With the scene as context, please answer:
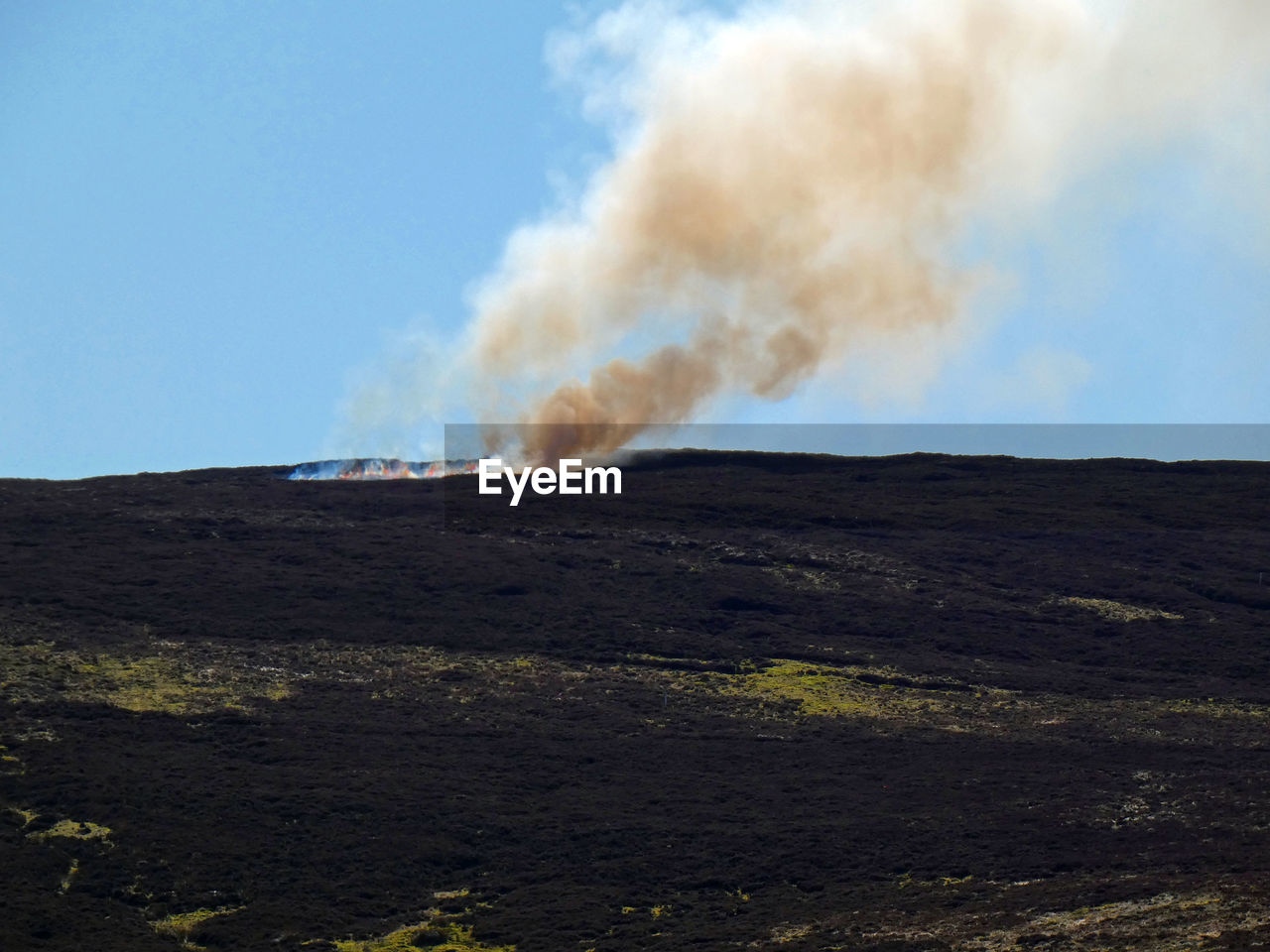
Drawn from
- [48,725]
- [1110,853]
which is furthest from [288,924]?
[1110,853]

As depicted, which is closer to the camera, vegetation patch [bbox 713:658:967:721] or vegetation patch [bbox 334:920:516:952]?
vegetation patch [bbox 334:920:516:952]

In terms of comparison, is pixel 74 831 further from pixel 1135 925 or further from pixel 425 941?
pixel 1135 925

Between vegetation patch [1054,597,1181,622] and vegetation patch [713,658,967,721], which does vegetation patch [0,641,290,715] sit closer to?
vegetation patch [713,658,967,721]

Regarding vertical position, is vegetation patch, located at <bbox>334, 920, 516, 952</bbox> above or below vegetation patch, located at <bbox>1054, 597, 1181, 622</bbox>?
below

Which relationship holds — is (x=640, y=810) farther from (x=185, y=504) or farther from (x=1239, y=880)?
(x=185, y=504)

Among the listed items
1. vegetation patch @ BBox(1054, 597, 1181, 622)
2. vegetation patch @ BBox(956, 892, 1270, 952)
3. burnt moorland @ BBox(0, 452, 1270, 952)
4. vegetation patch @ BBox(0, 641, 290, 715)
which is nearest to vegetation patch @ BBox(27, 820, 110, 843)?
burnt moorland @ BBox(0, 452, 1270, 952)

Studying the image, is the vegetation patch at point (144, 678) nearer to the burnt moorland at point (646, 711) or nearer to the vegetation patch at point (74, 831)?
the burnt moorland at point (646, 711)

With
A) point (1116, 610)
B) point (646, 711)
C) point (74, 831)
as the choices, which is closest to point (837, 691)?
point (646, 711)

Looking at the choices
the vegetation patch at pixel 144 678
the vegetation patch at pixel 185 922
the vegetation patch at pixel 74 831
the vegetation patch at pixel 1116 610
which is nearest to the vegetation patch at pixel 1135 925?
the vegetation patch at pixel 185 922
